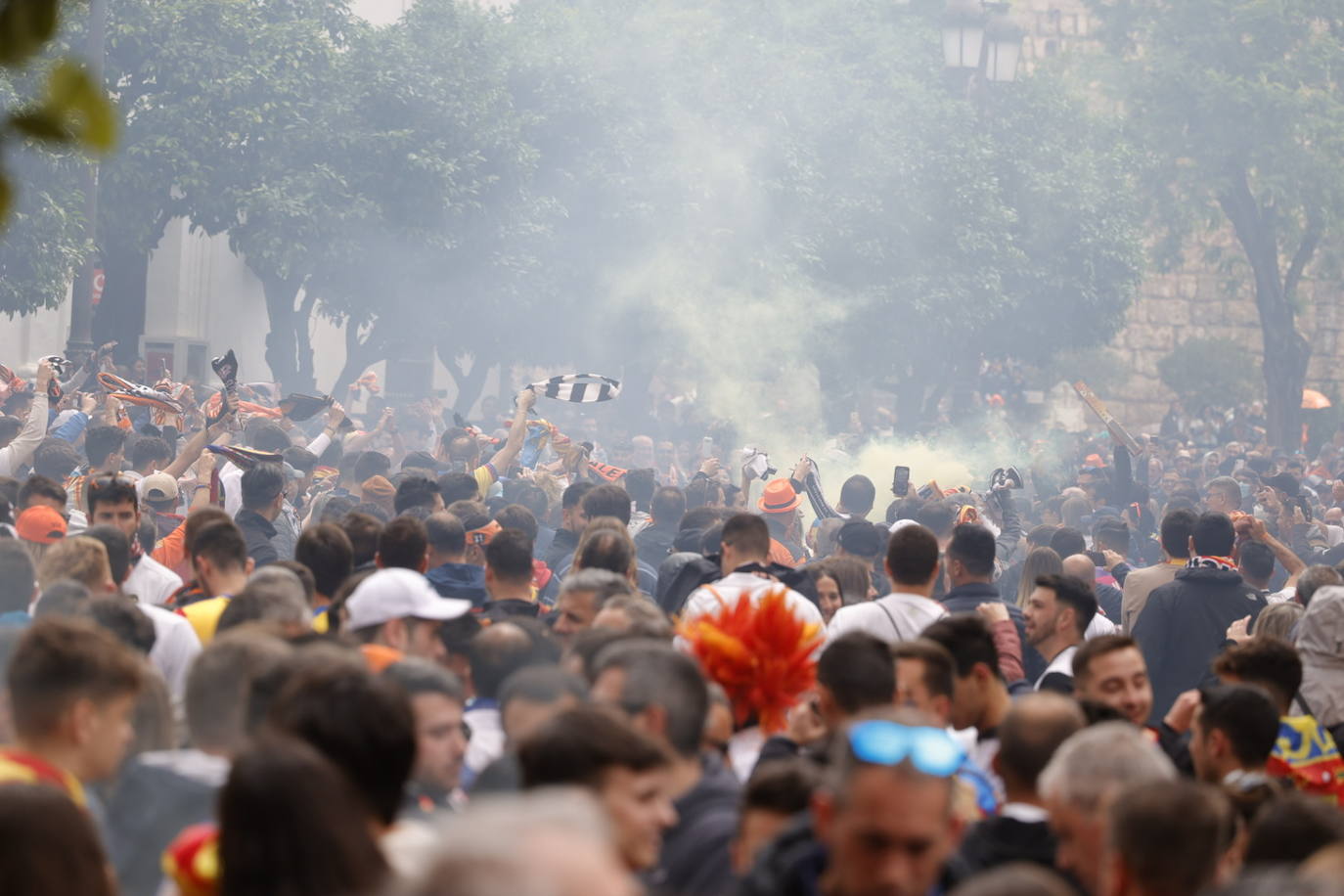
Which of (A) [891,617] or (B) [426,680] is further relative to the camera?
(A) [891,617]

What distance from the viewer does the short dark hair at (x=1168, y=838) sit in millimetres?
3186

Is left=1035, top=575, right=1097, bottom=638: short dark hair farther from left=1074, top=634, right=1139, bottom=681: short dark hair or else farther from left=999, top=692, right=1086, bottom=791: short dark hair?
left=999, top=692, right=1086, bottom=791: short dark hair

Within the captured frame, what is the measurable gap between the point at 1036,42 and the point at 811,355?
17375 mm

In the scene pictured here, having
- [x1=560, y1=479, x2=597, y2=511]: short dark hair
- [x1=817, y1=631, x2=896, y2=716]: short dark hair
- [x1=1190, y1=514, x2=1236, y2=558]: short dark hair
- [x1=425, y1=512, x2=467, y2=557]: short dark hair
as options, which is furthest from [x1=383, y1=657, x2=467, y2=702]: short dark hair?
[x1=560, y1=479, x2=597, y2=511]: short dark hair

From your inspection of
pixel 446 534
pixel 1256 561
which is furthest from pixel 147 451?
pixel 1256 561

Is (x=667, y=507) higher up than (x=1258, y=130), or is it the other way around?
(x=1258, y=130)

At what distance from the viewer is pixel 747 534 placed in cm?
686

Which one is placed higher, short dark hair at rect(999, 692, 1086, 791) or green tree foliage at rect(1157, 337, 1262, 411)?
short dark hair at rect(999, 692, 1086, 791)

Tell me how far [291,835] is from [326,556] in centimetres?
396

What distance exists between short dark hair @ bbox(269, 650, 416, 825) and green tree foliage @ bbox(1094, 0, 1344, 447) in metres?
35.7

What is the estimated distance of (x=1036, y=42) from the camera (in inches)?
1817

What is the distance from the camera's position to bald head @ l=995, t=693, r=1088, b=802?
13.6 feet

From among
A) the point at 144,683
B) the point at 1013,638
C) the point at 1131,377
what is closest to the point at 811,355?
the point at 1131,377

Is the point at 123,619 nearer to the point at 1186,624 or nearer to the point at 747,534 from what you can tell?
the point at 747,534
